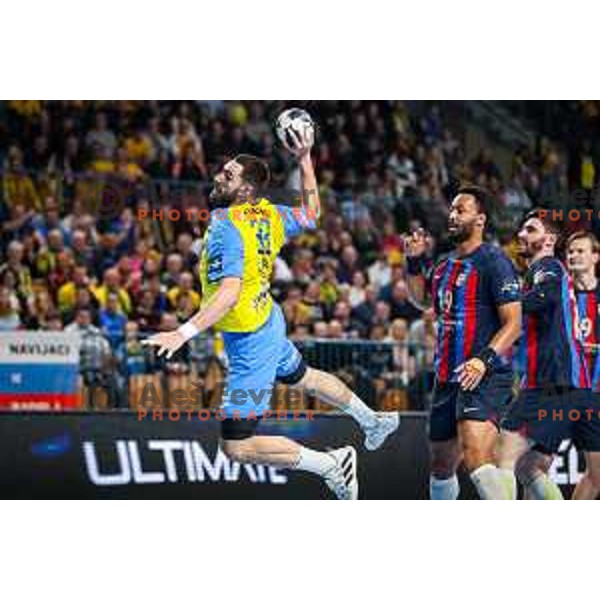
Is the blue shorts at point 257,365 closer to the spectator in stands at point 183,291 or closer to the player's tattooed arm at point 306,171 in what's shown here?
the player's tattooed arm at point 306,171

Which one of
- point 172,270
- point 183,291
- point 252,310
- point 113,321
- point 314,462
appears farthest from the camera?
point 113,321

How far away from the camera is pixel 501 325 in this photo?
12.8m

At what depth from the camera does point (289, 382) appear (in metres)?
13.1

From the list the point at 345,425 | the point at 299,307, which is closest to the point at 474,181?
the point at 299,307

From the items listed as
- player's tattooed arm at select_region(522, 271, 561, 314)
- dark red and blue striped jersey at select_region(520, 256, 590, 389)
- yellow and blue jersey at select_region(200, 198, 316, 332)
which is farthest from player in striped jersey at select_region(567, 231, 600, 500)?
yellow and blue jersey at select_region(200, 198, 316, 332)

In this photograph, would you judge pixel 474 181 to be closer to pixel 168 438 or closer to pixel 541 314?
pixel 541 314

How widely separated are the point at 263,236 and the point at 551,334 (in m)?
2.25

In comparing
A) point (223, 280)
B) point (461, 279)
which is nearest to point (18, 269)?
point (223, 280)

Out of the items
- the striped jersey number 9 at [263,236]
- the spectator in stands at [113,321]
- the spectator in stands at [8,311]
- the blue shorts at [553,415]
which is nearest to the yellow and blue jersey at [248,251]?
the striped jersey number 9 at [263,236]

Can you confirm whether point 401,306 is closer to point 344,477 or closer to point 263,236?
point 344,477

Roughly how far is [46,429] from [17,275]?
1559 mm

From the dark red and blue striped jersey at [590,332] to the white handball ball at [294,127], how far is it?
2306mm

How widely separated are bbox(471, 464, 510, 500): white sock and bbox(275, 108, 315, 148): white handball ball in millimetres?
2649

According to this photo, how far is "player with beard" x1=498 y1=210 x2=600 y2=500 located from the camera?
13.1 m
